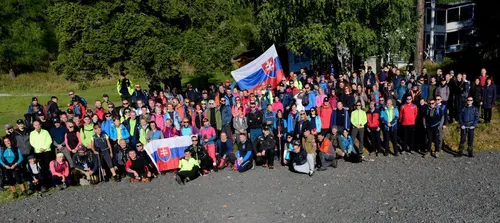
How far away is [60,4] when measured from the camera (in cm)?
1917

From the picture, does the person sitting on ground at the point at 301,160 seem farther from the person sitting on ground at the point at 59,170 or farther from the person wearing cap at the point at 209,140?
the person sitting on ground at the point at 59,170

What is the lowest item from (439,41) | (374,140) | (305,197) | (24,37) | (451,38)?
(305,197)

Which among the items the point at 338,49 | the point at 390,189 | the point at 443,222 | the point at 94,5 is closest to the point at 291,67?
the point at 338,49

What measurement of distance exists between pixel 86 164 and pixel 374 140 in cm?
947

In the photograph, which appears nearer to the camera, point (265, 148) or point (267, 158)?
point (265, 148)

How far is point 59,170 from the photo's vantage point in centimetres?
1329

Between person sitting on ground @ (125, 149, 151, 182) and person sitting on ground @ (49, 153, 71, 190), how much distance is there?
187cm

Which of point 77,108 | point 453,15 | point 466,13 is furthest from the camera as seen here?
point 453,15

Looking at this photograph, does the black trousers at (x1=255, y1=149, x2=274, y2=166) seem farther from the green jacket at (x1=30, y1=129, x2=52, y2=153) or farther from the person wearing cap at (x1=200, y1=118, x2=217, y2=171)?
the green jacket at (x1=30, y1=129, x2=52, y2=153)

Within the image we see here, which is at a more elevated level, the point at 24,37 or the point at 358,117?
the point at 24,37

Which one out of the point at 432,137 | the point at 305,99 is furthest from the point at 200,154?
the point at 432,137

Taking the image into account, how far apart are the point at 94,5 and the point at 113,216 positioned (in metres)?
12.2

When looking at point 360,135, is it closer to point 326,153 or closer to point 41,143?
point 326,153

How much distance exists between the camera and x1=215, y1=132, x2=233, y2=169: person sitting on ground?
46.6ft
